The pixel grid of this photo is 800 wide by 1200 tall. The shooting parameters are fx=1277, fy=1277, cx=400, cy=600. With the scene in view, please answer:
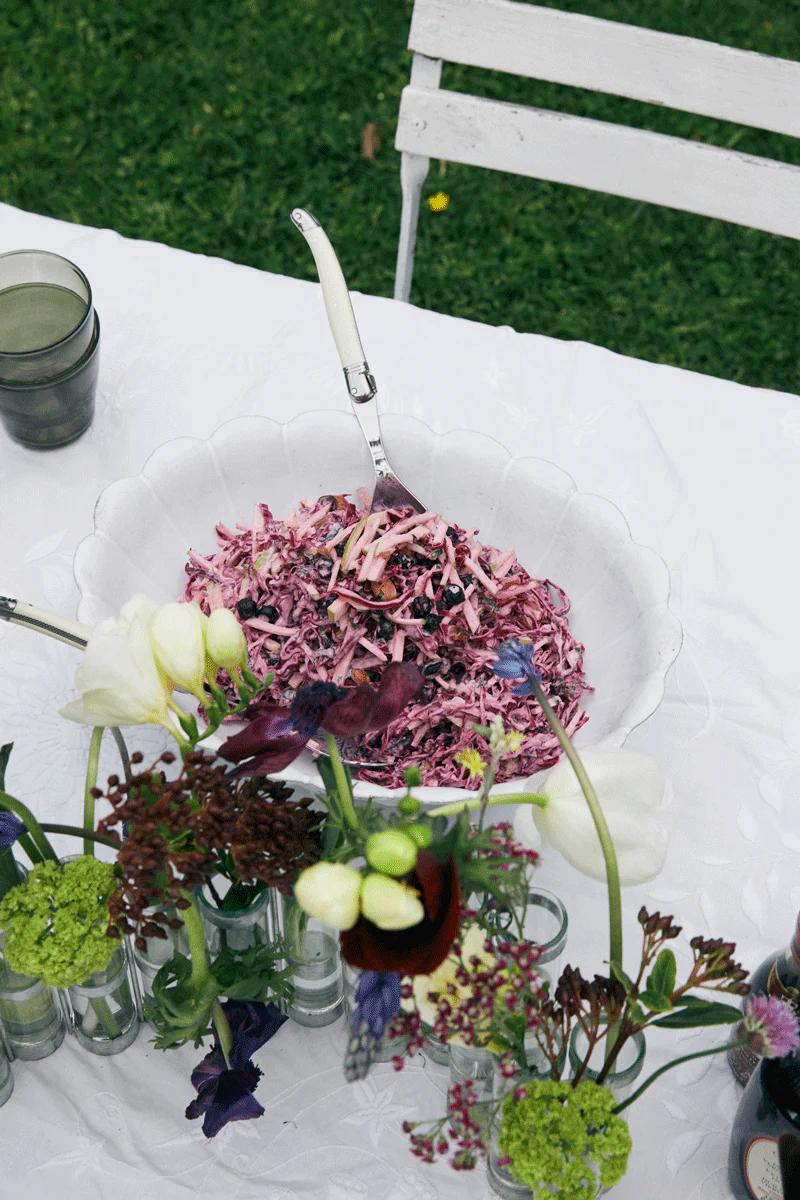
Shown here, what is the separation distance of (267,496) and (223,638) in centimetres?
54

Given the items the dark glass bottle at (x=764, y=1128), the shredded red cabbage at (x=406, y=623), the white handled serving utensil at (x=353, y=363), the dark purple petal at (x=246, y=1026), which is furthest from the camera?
the white handled serving utensil at (x=353, y=363)

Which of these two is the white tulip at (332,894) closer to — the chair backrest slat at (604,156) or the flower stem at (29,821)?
the flower stem at (29,821)

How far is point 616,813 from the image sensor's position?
0.75m

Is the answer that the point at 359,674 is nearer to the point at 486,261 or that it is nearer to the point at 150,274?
the point at 150,274

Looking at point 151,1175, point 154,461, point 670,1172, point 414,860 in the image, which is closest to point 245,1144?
point 151,1175

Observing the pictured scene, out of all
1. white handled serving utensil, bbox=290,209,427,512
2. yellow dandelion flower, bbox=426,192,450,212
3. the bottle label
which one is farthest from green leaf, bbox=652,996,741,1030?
yellow dandelion flower, bbox=426,192,450,212

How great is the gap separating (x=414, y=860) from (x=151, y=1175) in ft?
1.69

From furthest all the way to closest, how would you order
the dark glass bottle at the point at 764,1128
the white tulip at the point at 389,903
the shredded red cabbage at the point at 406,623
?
the shredded red cabbage at the point at 406,623, the dark glass bottle at the point at 764,1128, the white tulip at the point at 389,903

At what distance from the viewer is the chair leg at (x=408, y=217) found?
1.79 meters

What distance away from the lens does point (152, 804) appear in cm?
73

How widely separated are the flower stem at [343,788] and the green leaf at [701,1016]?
0.78ft

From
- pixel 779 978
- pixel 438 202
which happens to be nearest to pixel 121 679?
pixel 779 978

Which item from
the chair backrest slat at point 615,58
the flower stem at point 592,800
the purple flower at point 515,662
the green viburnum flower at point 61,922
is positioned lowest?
the green viburnum flower at point 61,922

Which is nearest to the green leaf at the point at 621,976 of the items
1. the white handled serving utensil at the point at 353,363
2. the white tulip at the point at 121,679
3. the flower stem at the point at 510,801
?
the flower stem at the point at 510,801
